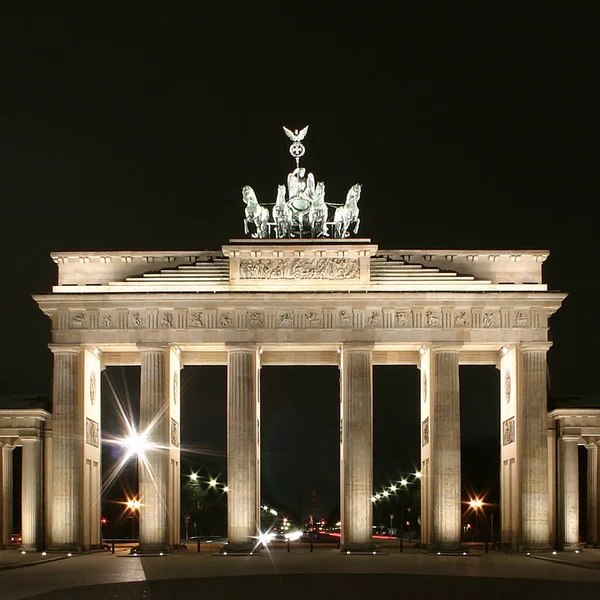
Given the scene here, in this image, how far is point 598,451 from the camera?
3073 inches

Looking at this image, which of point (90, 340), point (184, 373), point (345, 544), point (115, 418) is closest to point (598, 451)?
point (345, 544)

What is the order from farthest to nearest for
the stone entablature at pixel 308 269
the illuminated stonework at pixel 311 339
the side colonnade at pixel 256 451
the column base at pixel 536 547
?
the stone entablature at pixel 308 269 < the illuminated stonework at pixel 311 339 < the side colonnade at pixel 256 451 < the column base at pixel 536 547

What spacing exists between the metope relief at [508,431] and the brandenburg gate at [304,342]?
1.10m

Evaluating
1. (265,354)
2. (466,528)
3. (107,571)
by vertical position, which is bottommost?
(466,528)

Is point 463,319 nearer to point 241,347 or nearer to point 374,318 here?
point 374,318

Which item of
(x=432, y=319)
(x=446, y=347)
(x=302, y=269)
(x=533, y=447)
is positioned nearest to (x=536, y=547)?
(x=533, y=447)

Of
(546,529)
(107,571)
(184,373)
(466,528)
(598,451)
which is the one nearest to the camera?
(107,571)

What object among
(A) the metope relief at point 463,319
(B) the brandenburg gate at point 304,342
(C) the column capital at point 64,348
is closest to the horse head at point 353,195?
(B) the brandenburg gate at point 304,342

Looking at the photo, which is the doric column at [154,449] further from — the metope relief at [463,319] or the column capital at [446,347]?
the metope relief at [463,319]

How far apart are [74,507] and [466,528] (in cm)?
6498

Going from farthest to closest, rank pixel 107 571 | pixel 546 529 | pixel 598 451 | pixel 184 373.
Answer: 1. pixel 184 373
2. pixel 598 451
3. pixel 546 529
4. pixel 107 571

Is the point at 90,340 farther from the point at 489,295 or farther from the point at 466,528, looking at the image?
the point at 466,528

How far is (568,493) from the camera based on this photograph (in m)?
73.8

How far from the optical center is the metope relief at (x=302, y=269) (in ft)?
244
